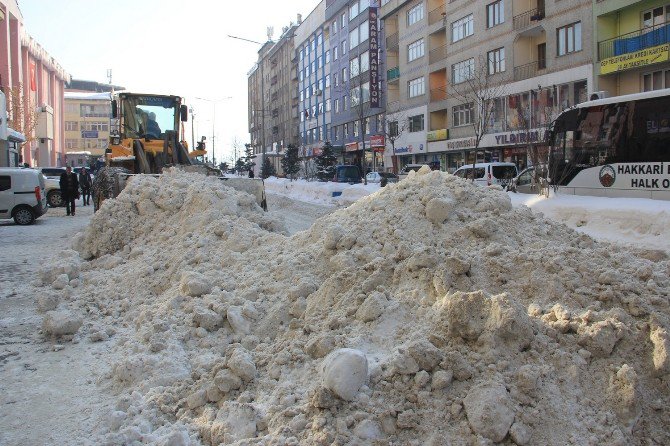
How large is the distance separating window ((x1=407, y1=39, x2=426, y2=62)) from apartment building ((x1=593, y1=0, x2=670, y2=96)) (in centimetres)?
1734

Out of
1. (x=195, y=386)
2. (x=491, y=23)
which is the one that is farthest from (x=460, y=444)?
(x=491, y=23)

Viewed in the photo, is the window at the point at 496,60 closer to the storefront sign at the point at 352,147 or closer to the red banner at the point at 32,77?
the storefront sign at the point at 352,147

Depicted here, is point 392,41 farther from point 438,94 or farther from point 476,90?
point 476,90

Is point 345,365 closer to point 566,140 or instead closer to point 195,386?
point 195,386

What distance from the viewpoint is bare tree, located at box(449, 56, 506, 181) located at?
33.2 metres

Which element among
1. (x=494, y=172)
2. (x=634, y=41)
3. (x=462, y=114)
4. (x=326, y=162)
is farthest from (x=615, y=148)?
(x=326, y=162)

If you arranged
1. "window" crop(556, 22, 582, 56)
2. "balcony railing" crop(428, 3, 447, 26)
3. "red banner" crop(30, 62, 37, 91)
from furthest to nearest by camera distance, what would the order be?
"red banner" crop(30, 62, 37, 91)
"balcony railing" crop(428, 3, 447, 26)
"window" crop(556, 22, 582, 56)

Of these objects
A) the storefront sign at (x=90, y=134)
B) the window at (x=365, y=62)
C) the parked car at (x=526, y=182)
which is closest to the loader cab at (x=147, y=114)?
the parked car at (x=526, y=182)

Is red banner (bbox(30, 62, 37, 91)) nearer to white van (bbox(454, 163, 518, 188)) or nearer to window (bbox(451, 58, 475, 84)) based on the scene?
window (bbox(451, 58, 475, 84))

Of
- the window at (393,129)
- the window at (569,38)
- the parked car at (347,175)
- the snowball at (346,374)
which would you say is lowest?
the snowball at (346,374)

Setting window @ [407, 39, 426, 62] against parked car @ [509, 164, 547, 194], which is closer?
parked car @ [509, 164, 547, 194]

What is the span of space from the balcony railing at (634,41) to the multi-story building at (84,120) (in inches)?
3450

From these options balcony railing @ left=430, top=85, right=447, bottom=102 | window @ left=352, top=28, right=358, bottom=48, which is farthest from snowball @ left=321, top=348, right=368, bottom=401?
window @ left=352, top=28, right=358, bottom=48

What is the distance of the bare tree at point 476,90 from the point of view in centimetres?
3316
